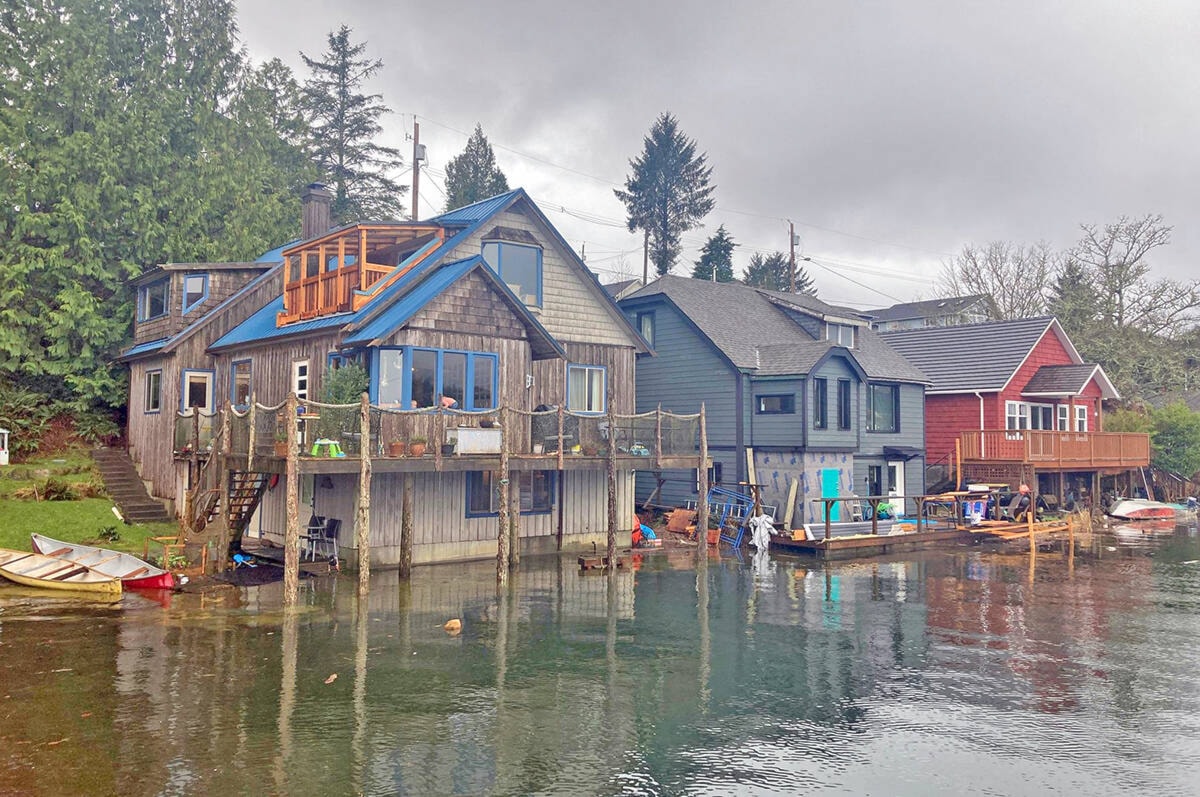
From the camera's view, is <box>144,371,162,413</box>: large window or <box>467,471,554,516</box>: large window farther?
<box>144,371,162,413</box>: large window

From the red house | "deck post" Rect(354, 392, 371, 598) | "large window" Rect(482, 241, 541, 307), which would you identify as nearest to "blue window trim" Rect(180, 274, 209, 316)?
"large window" Rect(482, 241, 541, 307)

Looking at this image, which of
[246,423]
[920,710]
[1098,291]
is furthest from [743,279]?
[920,710]

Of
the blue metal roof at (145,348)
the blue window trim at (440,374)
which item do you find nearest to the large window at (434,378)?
the blue window trim at (440,374)

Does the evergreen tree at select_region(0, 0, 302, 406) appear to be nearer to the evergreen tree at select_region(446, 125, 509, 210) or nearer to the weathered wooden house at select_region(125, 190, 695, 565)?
the weathered wooden house at select_region(125, 190, 695, 565)

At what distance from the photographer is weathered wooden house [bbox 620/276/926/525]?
112ft

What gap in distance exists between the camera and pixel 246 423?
22.4 metres

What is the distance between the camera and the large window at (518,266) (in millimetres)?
28609

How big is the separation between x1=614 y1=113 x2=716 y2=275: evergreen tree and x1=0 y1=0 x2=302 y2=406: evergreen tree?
36.4m

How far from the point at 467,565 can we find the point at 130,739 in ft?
47.9

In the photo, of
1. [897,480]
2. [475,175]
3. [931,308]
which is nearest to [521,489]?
[897,480]

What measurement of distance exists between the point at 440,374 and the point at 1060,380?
33.9m

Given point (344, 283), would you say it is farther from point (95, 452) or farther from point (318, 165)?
point (318, 165)

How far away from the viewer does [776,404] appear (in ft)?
115

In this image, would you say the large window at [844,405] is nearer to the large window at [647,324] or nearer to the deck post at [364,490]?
the large window at [647,324]
